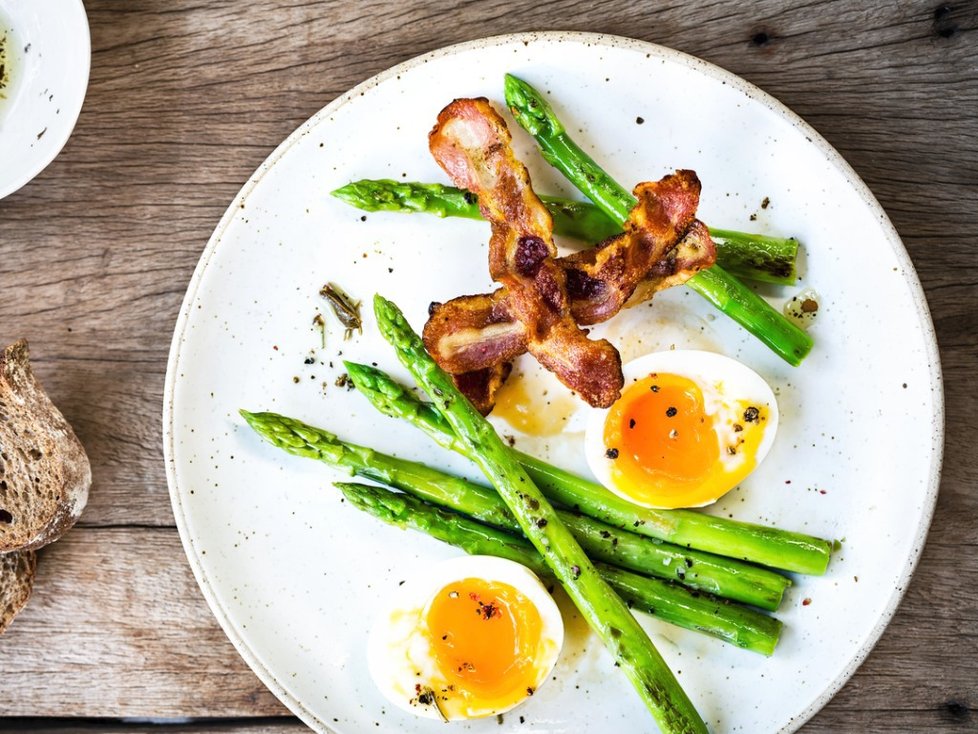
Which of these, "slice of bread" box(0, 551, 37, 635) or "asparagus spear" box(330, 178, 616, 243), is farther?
"slice of bread" box(0, 551, 37, 635)

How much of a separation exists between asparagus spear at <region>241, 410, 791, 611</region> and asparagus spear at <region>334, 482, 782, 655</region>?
0.11 feet

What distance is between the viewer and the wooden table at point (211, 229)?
253cm

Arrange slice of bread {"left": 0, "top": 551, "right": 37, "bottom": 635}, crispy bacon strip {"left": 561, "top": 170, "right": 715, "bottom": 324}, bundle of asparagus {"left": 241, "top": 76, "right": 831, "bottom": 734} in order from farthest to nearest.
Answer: slice of bread {"left": 0, "top": 551, "right": 37, "bottom": 635} → bundle of asparagus {"left": 241, "top": 76, "right": 831, "bottom": 734} → crispy bacon strip {"left": 561, "top": 170, "right": 715, "bottom": 324}

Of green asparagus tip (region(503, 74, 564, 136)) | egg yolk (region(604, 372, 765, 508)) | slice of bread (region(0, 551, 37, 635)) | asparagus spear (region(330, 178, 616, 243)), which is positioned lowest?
slice of bread (region(0, 551, 37, 635))

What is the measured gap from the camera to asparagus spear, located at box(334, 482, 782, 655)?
239 cm

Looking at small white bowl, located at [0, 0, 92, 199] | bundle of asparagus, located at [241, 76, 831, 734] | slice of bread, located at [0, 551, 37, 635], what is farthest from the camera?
slice of bread, located at [0, 551, 37, 635]

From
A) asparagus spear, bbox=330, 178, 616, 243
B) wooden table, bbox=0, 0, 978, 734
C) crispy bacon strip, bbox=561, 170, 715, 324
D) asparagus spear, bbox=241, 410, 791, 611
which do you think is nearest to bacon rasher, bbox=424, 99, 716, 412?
crispy bacon strip, bbox=561, 170, 715, 324

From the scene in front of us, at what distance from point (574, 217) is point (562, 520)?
0.91 metres

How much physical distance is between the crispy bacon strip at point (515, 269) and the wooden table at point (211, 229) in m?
0.47

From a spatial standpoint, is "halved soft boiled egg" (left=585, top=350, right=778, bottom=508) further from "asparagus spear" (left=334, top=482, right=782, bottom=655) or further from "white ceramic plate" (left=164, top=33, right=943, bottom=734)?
"asparagus spear" (left=334, top=482, right=782, bottom=655)

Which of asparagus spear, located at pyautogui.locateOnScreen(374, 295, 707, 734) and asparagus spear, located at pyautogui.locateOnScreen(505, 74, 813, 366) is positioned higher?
asparagus spear, located at pyautogui.locateOnScreen(505, 74, 813, 366)

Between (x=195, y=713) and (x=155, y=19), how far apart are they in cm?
228

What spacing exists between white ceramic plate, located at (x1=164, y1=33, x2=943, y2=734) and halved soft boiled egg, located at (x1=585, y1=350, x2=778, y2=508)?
0.42ft

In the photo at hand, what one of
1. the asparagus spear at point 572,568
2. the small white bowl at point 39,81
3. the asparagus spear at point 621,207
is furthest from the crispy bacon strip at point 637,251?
the small white bowl at point 39,81
